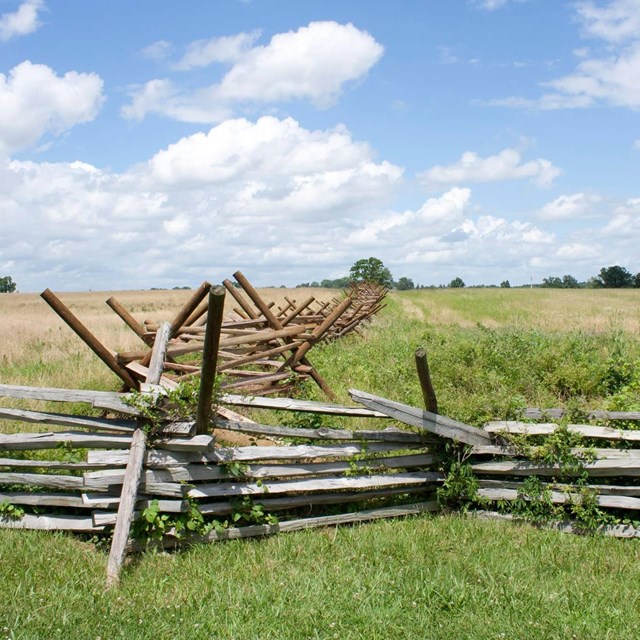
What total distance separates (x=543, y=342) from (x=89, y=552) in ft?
25.1

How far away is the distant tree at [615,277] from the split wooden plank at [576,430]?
9933 cm

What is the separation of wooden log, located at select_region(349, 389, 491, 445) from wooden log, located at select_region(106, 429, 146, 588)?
1493mm

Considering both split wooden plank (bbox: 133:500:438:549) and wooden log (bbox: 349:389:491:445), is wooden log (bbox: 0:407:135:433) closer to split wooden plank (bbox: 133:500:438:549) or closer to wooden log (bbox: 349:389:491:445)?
split wooden plank (bbox: 133:500:438:549)

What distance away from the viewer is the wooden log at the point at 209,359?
3842mm

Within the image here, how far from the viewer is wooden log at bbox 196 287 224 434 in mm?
3842

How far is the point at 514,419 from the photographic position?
16.9 ft

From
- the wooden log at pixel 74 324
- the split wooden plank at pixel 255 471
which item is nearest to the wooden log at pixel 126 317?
the wooden log at pixel 74 324

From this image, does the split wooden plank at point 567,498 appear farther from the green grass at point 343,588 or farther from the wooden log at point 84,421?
the wooden log at point 84,421

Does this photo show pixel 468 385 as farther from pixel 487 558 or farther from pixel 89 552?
pixel 89 552

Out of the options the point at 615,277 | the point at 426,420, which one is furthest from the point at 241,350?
→ the point at 615,277

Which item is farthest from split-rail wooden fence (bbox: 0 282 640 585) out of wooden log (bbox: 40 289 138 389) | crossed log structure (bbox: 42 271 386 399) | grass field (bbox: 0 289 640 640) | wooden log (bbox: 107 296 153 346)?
wooden log (bbox: 107 296 153 346)

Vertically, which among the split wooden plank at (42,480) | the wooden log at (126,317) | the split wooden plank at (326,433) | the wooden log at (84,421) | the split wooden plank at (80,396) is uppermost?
the wooden log at (126,317)

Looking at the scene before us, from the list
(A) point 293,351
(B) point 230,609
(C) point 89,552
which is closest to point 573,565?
(B) point 230,609

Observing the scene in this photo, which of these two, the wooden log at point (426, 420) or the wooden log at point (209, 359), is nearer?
the wooden log at point (209, 359)
